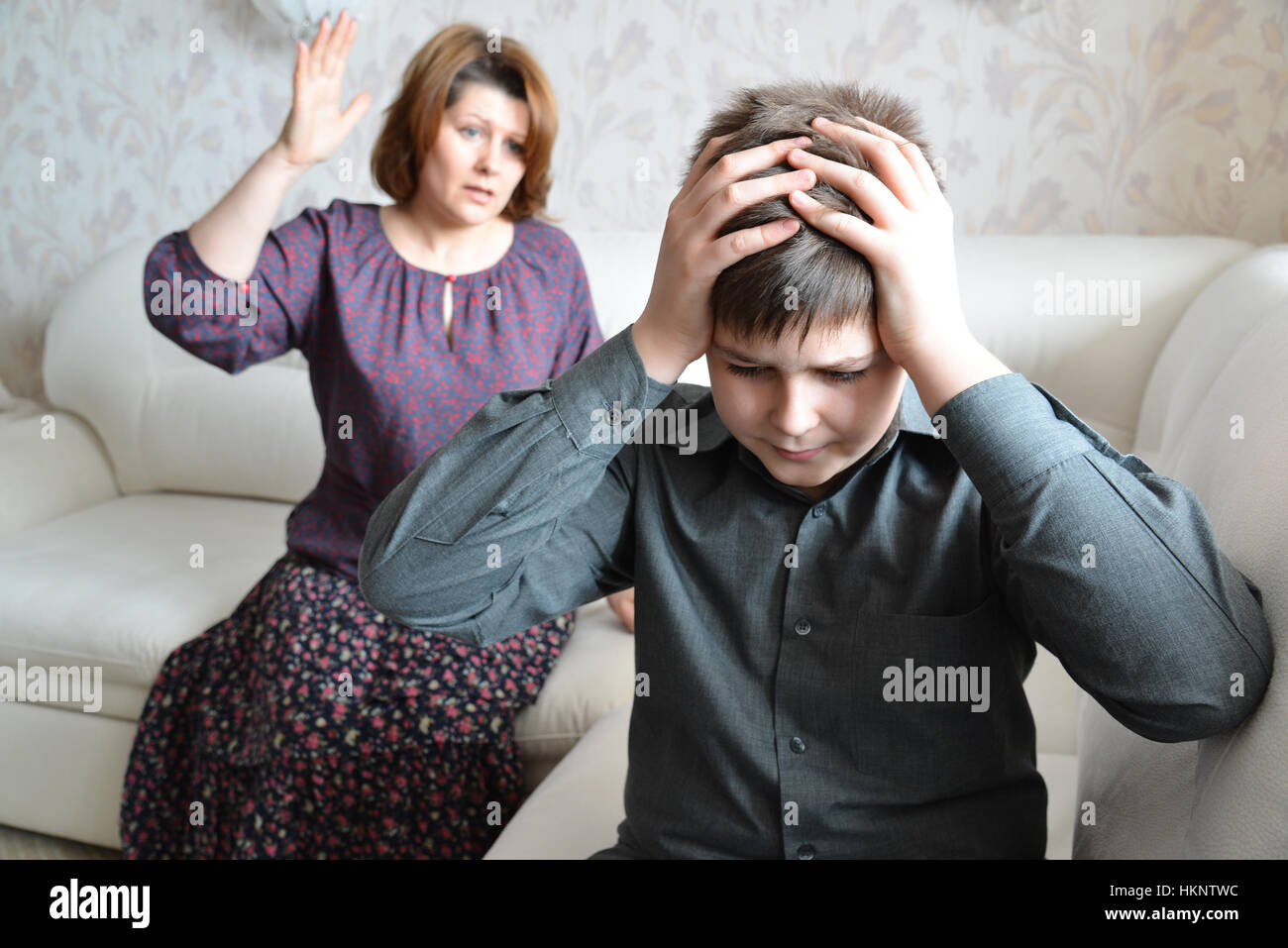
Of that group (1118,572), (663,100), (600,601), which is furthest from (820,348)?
(663,100)

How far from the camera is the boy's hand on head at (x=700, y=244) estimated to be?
0.74 m

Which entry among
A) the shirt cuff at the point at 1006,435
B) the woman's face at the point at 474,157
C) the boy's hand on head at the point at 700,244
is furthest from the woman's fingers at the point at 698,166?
the woman's face at the point at 474,157

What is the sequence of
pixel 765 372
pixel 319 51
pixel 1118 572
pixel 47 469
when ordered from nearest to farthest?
pixel 1118 572 < pixel 765 372 < pixel 319 51 < pixel 47 469

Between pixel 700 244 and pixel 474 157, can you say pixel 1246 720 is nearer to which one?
pixel 700 244

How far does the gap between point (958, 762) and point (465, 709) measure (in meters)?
0.88

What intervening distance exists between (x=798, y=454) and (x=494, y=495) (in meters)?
0.23

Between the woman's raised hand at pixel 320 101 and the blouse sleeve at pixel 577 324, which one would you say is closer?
the woman's raised hand at pixel 320 101

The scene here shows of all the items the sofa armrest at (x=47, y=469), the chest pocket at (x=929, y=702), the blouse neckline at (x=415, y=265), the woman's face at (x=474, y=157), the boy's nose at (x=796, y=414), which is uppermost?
the woman's face at (x=474, y=157)

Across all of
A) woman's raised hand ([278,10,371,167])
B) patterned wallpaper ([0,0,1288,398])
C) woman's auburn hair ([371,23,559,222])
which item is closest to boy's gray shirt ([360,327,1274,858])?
woman's raised hand ([278,10,371,167])

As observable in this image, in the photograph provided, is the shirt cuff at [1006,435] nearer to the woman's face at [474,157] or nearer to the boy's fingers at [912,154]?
the boy's fingers at [912,154]

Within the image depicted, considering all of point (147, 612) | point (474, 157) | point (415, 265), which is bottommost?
point (147, 612)

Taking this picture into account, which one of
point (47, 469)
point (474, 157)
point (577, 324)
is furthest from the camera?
point (47, 469)

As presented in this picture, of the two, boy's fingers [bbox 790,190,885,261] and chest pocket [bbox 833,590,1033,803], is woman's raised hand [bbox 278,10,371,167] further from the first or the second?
chest pocket [bbox 833,590,1033,803]

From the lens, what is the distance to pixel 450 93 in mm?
1705
